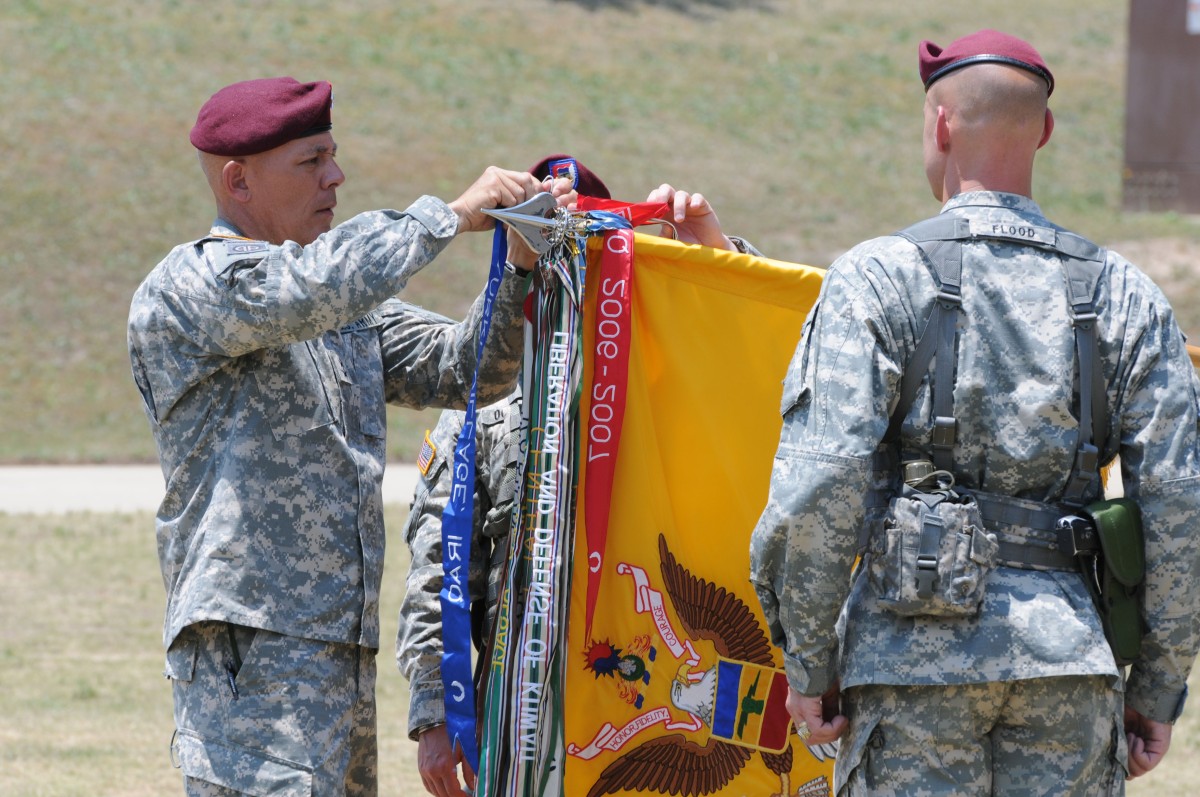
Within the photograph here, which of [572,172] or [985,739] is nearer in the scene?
[985,739]

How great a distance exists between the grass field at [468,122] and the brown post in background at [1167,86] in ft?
3.56

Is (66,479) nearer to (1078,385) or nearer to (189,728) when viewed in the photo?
(189,728)

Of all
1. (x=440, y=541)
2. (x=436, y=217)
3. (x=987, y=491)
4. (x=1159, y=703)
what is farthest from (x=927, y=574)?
(x=440, y=541)

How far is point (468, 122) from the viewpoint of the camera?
89.9 feet

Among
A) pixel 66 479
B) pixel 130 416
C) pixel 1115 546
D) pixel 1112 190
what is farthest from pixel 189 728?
pixel 1112 190

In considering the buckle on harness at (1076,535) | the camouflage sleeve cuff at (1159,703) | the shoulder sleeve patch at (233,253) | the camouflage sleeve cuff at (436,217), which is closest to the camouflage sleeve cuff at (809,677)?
the buckle on harness at (1076,535)

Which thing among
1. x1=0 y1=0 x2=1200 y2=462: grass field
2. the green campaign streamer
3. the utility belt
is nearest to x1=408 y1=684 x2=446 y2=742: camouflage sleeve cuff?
the green campaign streamer

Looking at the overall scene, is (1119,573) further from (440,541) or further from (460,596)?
(440,541)

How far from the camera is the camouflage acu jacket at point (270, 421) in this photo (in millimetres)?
3211

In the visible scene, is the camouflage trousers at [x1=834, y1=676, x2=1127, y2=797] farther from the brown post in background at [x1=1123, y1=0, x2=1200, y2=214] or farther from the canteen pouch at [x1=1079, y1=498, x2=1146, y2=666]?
the brown post in background at [x1=1123, y1=0, x2=1200, y2=214]

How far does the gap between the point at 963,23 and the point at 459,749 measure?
3588 centimetres

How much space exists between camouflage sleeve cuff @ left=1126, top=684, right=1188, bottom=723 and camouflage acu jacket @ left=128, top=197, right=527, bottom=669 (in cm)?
166

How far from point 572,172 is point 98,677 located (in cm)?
483

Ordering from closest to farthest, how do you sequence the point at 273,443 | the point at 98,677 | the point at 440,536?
the point at 273,443 < the point at 440,536 < the point at 98,677
